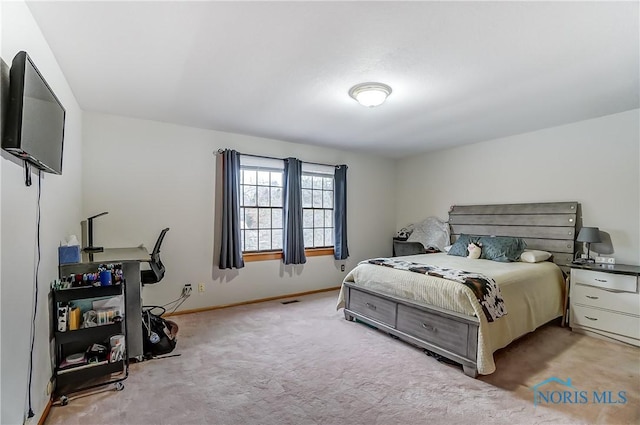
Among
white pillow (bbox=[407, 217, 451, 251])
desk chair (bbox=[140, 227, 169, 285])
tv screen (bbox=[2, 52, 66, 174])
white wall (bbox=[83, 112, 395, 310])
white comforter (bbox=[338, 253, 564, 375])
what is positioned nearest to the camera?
tv screen (bbox=[2, 52, 66, 174])

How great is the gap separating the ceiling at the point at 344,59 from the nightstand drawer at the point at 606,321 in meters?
2.14

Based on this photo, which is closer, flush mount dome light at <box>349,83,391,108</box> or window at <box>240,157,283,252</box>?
flush mount dome light at <box>349,83,391,108</box>

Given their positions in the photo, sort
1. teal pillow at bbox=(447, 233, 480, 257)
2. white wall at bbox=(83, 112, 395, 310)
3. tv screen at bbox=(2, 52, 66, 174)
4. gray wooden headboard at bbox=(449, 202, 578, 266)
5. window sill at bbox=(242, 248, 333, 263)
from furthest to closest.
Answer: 1. window sill at bbox=(242, 248, 333, 263)
2. teal pillow at bbox=(447, 233, 480, 257)
3. gray wooden headboard at bbox=(449, 202, 578, 266)
4. white wall at bbox=(83, 112, 395, 310)
5. tv screen at bbox=(2, 52, 66, 174)

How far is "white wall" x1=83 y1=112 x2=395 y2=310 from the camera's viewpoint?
343 centimetres

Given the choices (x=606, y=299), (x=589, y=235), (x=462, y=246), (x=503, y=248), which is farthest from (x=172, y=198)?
(x=606, y=299)

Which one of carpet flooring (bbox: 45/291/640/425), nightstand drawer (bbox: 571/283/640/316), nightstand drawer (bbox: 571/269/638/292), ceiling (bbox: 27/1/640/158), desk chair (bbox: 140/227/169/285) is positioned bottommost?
carpet flooring (bbox: 45/291/640/425)

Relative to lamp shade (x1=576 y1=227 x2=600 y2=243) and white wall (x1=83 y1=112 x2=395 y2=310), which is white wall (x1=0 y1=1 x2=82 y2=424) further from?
lamp shade (x1=576 y1=227 x2=600 y2=243)

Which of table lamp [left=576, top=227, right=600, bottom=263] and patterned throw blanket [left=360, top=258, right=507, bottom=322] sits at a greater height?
table lamp [left=576, top=227, right=600, bottom=263]

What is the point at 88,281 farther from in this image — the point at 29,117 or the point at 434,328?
the point at 434,328

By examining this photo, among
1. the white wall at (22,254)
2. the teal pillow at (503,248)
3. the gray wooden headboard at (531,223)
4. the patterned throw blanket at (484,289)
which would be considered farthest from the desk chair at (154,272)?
the gray wooden headboard at (531,223)

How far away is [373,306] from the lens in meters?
3.28

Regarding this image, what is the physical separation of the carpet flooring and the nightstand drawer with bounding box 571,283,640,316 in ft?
1.19

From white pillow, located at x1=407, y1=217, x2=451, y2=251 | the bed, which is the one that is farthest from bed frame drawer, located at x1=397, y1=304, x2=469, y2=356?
white pillow, located at x1=407, y1=217, x2=451, y2=251

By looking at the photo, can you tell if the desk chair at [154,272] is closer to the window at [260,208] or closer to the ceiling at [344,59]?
the window at [260,208]
